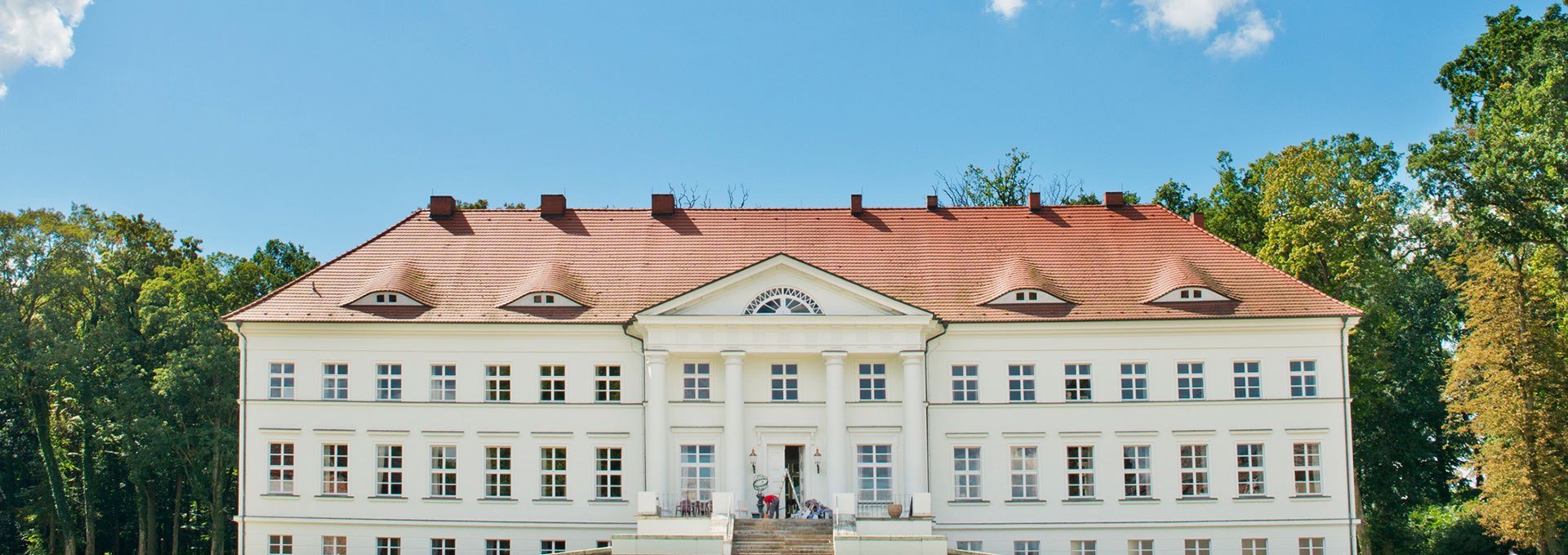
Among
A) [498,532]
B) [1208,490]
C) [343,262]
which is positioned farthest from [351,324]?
[1208,490]

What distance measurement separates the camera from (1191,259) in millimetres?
34375

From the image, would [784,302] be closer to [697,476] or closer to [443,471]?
[697,476]

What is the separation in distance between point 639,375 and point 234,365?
727 inches

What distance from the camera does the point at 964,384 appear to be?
32.1 meters

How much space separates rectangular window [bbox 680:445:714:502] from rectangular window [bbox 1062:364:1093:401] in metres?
9.46

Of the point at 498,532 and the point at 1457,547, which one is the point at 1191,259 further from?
the point at 498,532

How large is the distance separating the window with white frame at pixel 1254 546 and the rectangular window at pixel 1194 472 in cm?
159

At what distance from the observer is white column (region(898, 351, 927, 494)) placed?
30.5 metres

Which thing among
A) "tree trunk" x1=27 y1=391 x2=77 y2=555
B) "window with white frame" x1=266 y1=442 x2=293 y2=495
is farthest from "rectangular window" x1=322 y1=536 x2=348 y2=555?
"tree trunk" x1=27 y1=391 x2=77 y2=555

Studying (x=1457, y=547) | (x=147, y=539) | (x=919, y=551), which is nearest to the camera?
(x=919, y=551)

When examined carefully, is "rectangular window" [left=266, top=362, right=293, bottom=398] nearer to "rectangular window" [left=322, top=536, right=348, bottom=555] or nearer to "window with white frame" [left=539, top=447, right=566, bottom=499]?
"rectangular window" [left=322, top=536, right=348, bottom=555]

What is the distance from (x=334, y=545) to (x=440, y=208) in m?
10.5

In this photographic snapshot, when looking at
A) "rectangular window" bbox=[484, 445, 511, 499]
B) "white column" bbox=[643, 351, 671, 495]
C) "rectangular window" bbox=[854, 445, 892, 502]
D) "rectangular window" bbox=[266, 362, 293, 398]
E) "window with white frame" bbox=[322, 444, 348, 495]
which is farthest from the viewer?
"rectangular window" bbox=[266, 362, 293, 398]

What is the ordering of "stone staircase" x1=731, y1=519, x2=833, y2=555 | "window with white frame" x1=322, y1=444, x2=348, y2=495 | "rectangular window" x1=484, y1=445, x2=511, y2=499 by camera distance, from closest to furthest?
"stone staircase" x1=731, y1=519, x2=833, y2=555
"rectangular window" x1=484, y1=445, x2=511, y2=499
"window with white frame" x1=322, y1=444, x2=348, y2=495
